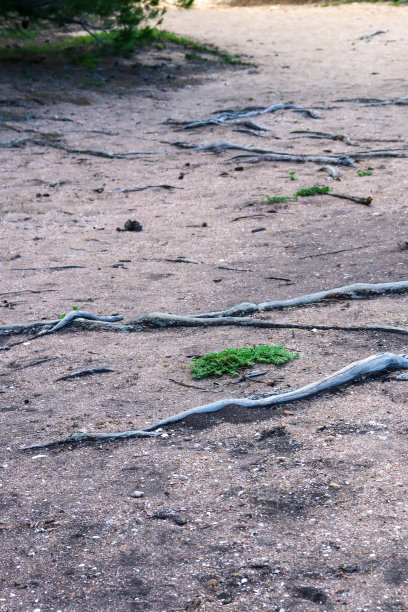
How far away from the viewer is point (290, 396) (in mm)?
3053

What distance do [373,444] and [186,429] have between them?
78cm

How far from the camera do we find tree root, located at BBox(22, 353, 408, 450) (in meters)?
2.94

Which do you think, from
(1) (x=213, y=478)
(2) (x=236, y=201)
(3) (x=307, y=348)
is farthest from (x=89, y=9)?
(1) (x=213, y=478)

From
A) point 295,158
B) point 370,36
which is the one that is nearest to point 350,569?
point 295,158

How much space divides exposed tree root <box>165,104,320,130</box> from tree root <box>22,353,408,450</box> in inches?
270

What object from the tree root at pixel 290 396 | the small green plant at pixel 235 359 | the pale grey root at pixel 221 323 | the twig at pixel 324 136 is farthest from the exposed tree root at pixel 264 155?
the tree root at pixel 290 396

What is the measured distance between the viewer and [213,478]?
261cm

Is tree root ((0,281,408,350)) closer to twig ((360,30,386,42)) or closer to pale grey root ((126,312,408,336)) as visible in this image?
pale grey root ((126,312,408,336))

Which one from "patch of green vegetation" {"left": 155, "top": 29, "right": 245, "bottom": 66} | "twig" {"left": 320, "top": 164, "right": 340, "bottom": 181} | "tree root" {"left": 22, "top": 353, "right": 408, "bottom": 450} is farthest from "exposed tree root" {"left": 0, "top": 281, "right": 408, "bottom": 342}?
"patch of green vegetation" {"left": 155, "top": 29, "right": 245, "bottom": 66}

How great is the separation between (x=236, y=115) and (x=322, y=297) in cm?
662

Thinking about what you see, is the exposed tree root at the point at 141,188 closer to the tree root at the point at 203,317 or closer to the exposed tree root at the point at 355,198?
the exposed tree root at the point at 355,198

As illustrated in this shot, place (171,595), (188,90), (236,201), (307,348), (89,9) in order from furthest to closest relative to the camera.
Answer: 1. (188,90)
2. (89,9)
3. (236,201)
4. (307,348)
5. (171,595)

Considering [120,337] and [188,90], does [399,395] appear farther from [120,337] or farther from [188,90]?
[188,90]

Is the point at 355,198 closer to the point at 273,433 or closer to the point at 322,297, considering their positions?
the point at 322,297
